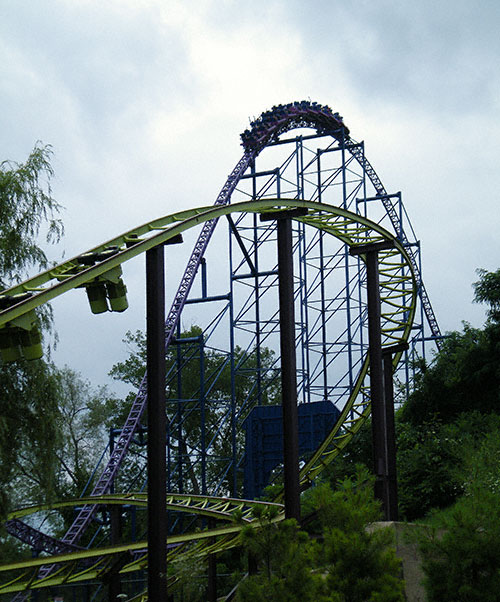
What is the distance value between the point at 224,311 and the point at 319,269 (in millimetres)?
2978

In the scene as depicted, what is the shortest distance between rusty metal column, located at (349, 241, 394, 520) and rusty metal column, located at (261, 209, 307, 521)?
2852mm

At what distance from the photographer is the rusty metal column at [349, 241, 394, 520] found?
519 inches

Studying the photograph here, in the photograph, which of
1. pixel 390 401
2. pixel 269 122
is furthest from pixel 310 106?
pixel 390 401

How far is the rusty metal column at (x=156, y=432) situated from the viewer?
26.4 ft

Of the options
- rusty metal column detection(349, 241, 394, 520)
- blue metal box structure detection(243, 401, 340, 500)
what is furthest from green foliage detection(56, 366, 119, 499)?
rusty metal column detection(349, 241, 394, 520)

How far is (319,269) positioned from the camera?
2406cm

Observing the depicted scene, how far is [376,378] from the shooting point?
13.5 meters

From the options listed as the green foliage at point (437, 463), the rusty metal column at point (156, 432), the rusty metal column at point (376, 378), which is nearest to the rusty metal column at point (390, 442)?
the rusty metal column at point (376, 378)

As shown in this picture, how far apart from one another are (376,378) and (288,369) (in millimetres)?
3046

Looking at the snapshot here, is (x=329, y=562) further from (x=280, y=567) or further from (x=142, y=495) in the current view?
(x=142, y=495)

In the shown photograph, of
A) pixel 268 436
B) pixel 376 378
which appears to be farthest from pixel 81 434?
pixel 376 378

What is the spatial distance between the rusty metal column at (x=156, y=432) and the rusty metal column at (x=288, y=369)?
2335 millimetres

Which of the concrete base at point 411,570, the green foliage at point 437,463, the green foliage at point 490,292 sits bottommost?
the concrete base at point 411,570

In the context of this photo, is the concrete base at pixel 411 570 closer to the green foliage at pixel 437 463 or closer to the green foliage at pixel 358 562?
the green foliage at pixel 358 562
